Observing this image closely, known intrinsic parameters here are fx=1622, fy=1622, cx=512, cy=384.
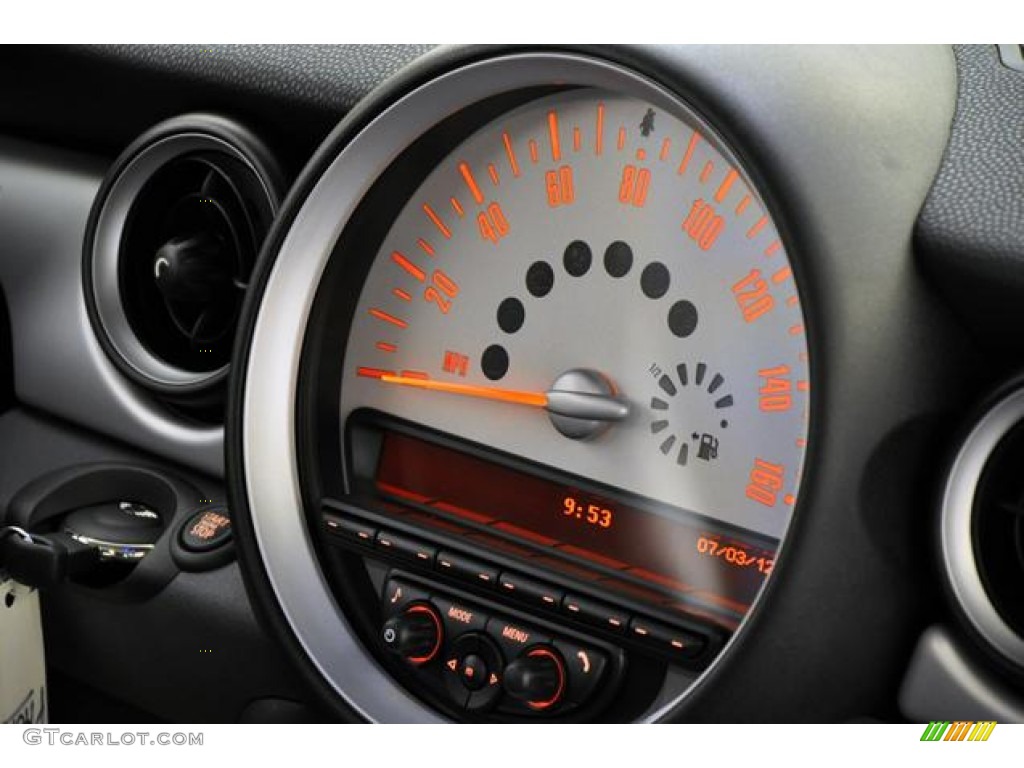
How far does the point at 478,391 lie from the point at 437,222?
0.16m

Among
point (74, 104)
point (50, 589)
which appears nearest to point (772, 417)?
point (50, 589)

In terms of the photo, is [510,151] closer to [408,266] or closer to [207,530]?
[408,266]

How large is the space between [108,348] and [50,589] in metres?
0.26

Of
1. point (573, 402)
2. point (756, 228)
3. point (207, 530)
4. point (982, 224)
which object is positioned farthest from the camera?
point (207, 530)

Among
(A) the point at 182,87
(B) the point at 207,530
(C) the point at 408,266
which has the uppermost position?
(A) the point at 182,87

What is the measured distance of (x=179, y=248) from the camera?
1692 millimetres

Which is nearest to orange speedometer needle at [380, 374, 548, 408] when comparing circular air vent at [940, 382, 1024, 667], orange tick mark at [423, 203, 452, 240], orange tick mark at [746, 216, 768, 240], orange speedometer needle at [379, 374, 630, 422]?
orange speedometer needle at [379, 374, 630, 422]

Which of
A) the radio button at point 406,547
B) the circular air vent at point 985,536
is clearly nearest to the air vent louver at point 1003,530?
the circular air vent at point 985,536

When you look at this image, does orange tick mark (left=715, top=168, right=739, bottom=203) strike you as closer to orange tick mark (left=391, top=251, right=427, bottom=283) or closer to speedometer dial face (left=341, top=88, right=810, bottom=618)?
speedometer dial face (left=341, top=88, right=810, bottom=618)

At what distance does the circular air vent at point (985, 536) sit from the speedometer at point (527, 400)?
0.13m

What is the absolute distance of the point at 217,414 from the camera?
174 cm

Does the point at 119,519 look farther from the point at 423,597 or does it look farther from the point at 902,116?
the point at 902,116
